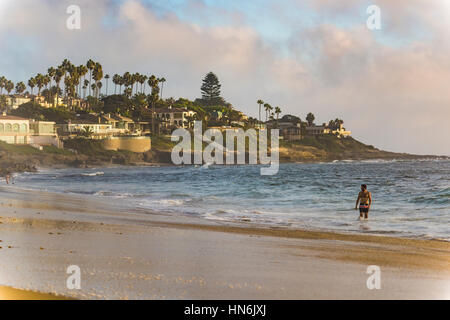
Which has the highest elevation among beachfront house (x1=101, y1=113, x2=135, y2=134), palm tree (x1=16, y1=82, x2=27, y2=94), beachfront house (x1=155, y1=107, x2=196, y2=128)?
palm tree (x1=16, y1=82, x2=27, y2=94)

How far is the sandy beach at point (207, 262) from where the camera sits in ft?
22.5

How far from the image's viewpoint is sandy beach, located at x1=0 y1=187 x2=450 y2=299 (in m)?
6.85

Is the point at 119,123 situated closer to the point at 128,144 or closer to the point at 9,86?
the point at 128,144

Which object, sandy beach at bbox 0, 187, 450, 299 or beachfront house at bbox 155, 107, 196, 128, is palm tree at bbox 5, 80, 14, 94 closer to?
beachfront house at bbox 155, 107, 196, 128

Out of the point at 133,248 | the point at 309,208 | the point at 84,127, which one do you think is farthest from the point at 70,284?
the point at 84,127

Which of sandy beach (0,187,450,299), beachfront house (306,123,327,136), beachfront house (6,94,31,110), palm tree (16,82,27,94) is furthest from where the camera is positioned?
beachfront house (306,123,327,136)

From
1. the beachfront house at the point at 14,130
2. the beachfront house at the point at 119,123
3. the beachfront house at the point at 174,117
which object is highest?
the beachfront house at the point at 174,117

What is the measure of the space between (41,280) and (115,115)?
126 m

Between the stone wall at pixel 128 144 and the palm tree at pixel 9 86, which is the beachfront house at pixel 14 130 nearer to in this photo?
the stone wall at pixel 128 144

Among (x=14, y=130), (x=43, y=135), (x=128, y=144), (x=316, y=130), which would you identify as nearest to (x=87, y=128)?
(x=128, y=144)

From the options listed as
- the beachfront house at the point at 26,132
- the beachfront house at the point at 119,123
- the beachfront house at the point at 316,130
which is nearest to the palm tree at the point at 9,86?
the beachfront house at the point at 119,123

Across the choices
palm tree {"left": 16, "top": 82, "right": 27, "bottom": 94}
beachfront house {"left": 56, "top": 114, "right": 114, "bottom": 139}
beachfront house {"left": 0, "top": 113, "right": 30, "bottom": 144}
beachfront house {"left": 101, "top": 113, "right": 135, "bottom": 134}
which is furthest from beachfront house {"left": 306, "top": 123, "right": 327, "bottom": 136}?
beachfront house {"left": 0, "top": 113, "right": 30, "bottom": 144}
